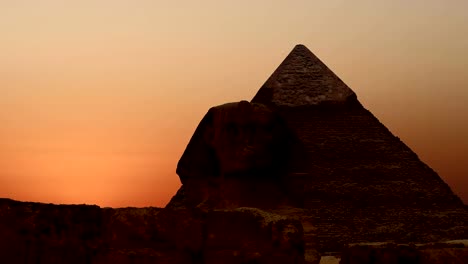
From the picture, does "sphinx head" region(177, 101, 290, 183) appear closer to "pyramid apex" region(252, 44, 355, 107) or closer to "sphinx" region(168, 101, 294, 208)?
"sphinx" region(168, 101, 294, 208)

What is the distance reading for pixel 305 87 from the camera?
147 feet

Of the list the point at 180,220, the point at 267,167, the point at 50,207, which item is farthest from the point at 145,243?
the point at 267,167

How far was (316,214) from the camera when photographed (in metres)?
41.7

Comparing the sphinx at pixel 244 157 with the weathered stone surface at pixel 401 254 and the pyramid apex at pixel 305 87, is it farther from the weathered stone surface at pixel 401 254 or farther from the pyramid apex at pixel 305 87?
the pyramid apex at pixel 305 87

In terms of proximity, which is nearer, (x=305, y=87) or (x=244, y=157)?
(x=244, y=157)

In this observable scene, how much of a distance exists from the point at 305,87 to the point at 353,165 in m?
4.91

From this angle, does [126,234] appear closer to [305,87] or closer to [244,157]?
[244,157]

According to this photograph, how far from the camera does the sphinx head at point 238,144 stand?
9.84m

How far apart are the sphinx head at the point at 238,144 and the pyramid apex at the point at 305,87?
109 ft

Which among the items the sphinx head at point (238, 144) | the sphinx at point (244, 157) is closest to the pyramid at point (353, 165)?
the sphinx head at point (238, 144)

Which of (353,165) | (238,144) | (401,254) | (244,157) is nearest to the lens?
(401,254)

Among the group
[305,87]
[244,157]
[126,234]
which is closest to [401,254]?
[126,234]

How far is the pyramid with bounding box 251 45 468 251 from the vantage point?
142 ft

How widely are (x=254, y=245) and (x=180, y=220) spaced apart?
0.79ft
